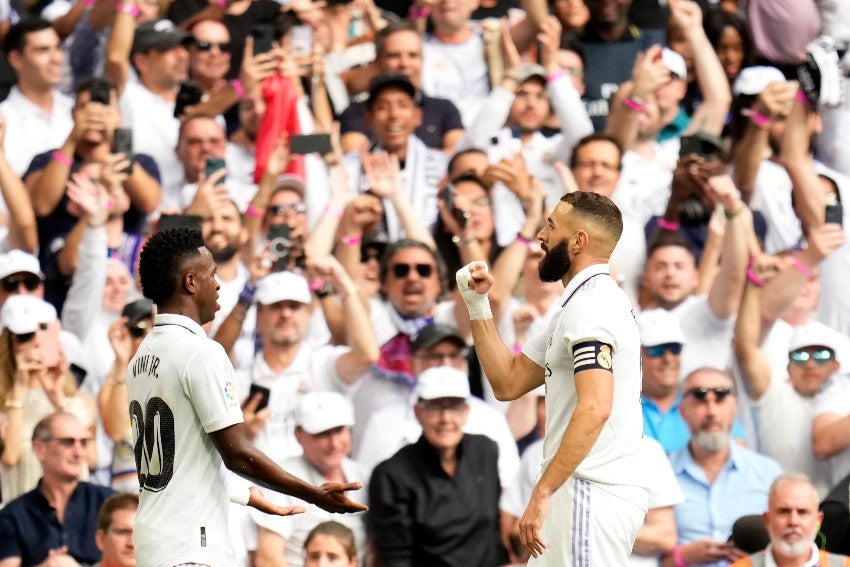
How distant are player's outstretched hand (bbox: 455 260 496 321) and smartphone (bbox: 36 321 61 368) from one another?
351 cm

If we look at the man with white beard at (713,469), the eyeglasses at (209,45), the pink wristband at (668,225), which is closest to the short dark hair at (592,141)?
the pink wristband at (668,225)

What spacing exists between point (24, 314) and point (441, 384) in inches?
89.9

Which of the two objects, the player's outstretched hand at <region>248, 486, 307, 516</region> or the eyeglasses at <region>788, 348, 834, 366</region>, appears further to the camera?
the eyeglasses at <region>788, 348, 834, 366</region>

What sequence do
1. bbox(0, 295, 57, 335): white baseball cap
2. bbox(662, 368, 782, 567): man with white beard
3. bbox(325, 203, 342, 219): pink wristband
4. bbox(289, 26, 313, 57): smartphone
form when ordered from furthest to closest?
bbox(289, 26, 313, 57): smartphone, bbox(325, 203, 342, 219): pink wristband, bbox(0, 295, 57, 335): white baseball cap, bbox(662, 368, 782, 567): man with white beard

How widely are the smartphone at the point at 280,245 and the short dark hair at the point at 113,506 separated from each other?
1961mm

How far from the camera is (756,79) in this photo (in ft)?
35.8

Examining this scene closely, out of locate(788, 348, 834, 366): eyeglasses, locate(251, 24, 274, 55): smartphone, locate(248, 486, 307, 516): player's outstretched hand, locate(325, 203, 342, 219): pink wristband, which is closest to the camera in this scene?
locate(248, 486, 307, 516): player's outstretched hand

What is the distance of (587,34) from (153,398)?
23.4ft

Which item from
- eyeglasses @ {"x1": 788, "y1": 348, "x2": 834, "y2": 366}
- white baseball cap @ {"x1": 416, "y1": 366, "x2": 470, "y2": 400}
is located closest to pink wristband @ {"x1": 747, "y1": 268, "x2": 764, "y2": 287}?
eyeglasses @ {"x1": 788, "y1": 348, "x2": 834, "y2": 366}

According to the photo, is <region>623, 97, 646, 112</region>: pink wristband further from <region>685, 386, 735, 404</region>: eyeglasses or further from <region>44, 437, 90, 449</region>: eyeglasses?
<region>44, 437, 90, 449</region>: eyeglasses

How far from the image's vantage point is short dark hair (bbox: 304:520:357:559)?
8016 millimetres

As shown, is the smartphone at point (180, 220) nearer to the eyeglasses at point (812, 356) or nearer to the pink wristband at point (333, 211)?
the pink wristband at point (333, 211)

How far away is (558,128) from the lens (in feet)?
38.6

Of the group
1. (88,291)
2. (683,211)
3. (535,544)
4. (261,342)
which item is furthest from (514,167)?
(535,544)
